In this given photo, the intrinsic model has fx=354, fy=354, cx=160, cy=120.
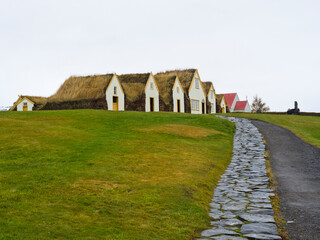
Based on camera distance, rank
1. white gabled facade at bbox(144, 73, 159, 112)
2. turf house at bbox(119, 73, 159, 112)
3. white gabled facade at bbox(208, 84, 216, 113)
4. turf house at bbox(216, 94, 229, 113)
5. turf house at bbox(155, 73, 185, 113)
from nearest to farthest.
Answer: turf house at bbox(119, 73, 159, 112) < white gabled facade at bbox(144, 73, 159, 112) < turf house at bbox(155, 73, 185, 113) < white gabled facade at bbox(208, 84, 216, 113) < turf house at bbox(216, 94, 229, 113)

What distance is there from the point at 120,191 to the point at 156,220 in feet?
7.26

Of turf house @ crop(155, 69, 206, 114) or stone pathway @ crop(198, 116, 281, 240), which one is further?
turf house @ crop(155, 69, 206, 114)

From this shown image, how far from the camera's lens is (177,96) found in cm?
5588

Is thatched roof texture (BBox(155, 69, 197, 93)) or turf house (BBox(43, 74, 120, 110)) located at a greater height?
thatched roof texture (BBox(155, 69, 197, 93))

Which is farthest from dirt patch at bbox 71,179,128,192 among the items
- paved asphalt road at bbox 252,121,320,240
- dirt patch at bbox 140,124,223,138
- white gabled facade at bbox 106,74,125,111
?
white gabled facade at bbox 106,74,125,111

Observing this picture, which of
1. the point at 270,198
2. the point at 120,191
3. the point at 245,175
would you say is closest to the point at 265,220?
the point at 270,198

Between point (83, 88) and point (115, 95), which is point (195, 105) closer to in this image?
point (115, 95)

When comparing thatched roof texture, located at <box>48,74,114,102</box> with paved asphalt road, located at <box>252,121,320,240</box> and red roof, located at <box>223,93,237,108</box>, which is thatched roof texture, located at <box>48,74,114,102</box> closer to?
paved asphalt road, located at <box>252,121,320,240</box>

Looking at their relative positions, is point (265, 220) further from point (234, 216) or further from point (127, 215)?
point (127, 215)

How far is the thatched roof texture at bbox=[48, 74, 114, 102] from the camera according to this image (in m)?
45.4

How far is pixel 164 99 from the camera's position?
54.5 meters

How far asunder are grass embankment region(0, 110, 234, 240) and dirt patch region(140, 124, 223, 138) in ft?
2.41

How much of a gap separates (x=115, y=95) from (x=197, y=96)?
59.3ft

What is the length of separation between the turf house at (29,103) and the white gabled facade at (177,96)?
1949cm
